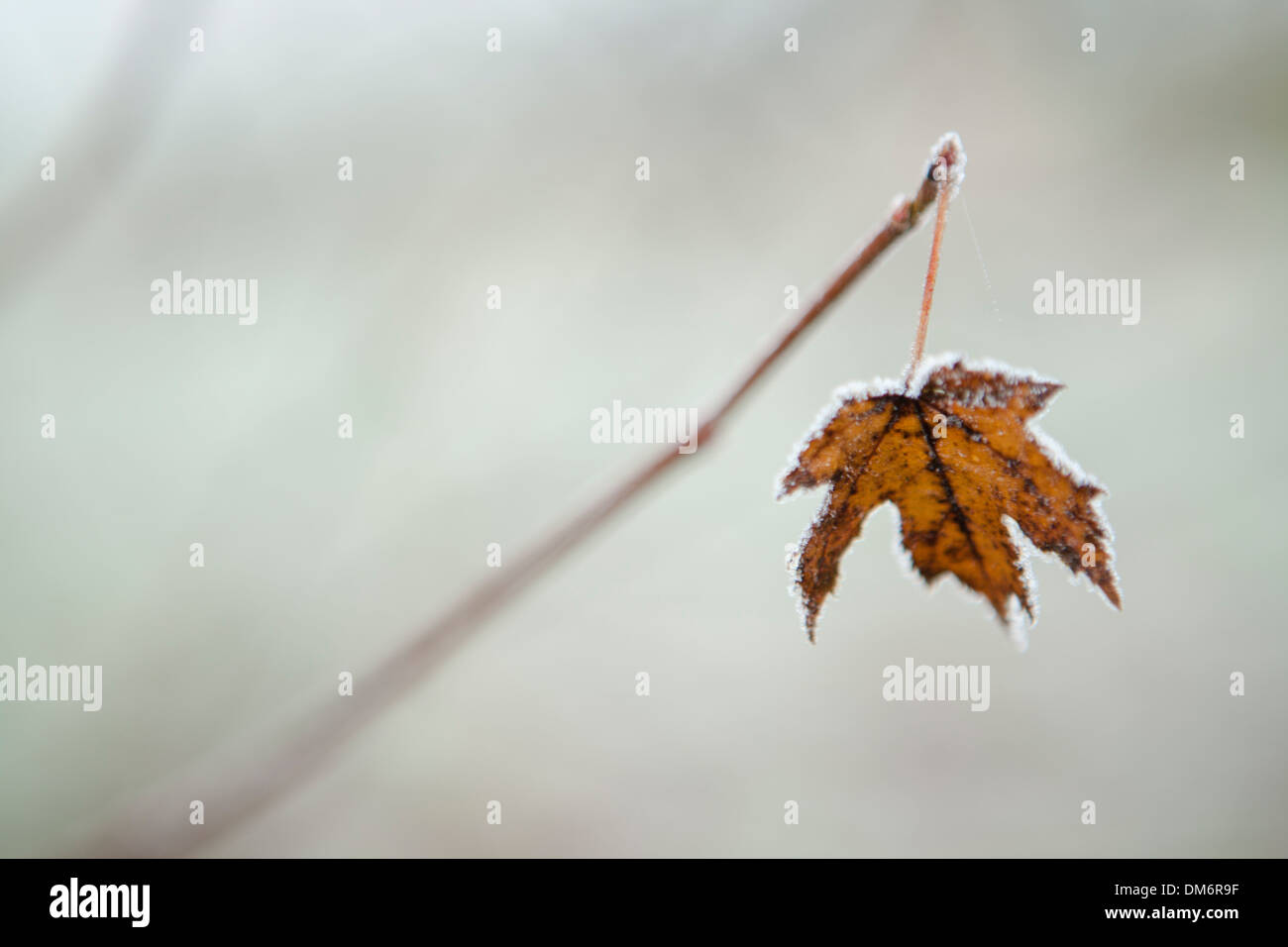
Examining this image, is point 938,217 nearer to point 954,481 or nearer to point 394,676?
point 954,481

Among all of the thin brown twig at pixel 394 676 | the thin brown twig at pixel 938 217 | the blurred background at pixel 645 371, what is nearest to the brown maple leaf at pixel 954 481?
the thin brown twig at pixel 938 217

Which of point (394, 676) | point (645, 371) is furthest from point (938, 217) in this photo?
point (645, 371)

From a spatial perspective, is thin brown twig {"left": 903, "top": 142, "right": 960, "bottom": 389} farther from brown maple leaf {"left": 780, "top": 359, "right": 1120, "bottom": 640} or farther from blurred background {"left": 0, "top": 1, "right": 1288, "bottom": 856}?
blurred background {"left": 0, "top": 1, "right": 1288, "bottom": 856}

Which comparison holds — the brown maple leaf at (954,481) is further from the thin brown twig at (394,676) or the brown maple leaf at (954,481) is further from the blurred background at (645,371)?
the blurred background at (645,371)

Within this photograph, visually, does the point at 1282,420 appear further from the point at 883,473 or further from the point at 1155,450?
the point at 883,473

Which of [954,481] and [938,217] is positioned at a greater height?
[938,217]

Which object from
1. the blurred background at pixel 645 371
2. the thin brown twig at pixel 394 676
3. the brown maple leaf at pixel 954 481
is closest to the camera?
the thin brown twig at pixel 394 676

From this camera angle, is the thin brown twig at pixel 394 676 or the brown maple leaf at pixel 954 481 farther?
the brown maple leaf at pixel 954 481
